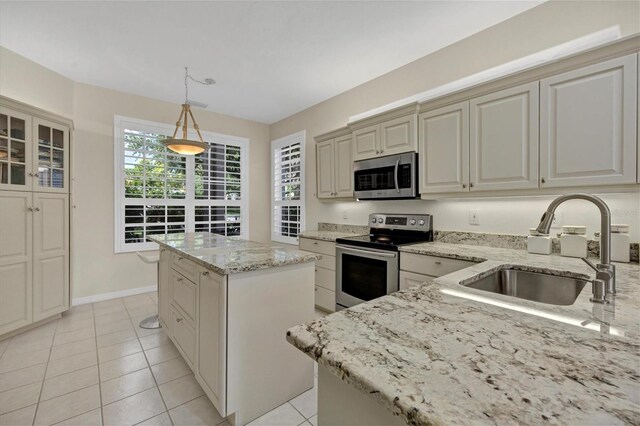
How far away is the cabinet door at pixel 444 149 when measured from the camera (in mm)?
2336

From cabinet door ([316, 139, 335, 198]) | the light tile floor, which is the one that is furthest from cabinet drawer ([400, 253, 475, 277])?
cabinet door ([316, 139, 335, 198])

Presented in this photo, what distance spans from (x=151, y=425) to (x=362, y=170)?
2724mm

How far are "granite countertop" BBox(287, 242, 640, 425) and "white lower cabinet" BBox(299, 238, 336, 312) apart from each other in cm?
209

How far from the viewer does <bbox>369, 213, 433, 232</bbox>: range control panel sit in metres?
2.85

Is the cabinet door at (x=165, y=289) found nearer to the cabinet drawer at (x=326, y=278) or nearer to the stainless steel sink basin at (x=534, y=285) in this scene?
the cabinet drawer at (x=326, y=278)

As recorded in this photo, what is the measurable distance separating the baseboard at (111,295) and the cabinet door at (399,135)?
3799 mm

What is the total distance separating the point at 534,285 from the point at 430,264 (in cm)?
76

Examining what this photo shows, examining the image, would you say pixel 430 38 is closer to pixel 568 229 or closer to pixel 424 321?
pixel 568 229

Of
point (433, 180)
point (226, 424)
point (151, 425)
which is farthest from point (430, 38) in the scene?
point (151, 425)

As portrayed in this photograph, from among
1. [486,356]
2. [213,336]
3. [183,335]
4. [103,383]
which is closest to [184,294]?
[183,335]

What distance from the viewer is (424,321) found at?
778mm

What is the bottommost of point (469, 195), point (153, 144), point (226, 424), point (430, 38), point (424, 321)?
point (226, 424)

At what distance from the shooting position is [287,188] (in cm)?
485

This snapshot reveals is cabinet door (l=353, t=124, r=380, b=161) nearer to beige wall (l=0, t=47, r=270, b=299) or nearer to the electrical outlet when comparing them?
the electrical outlet
